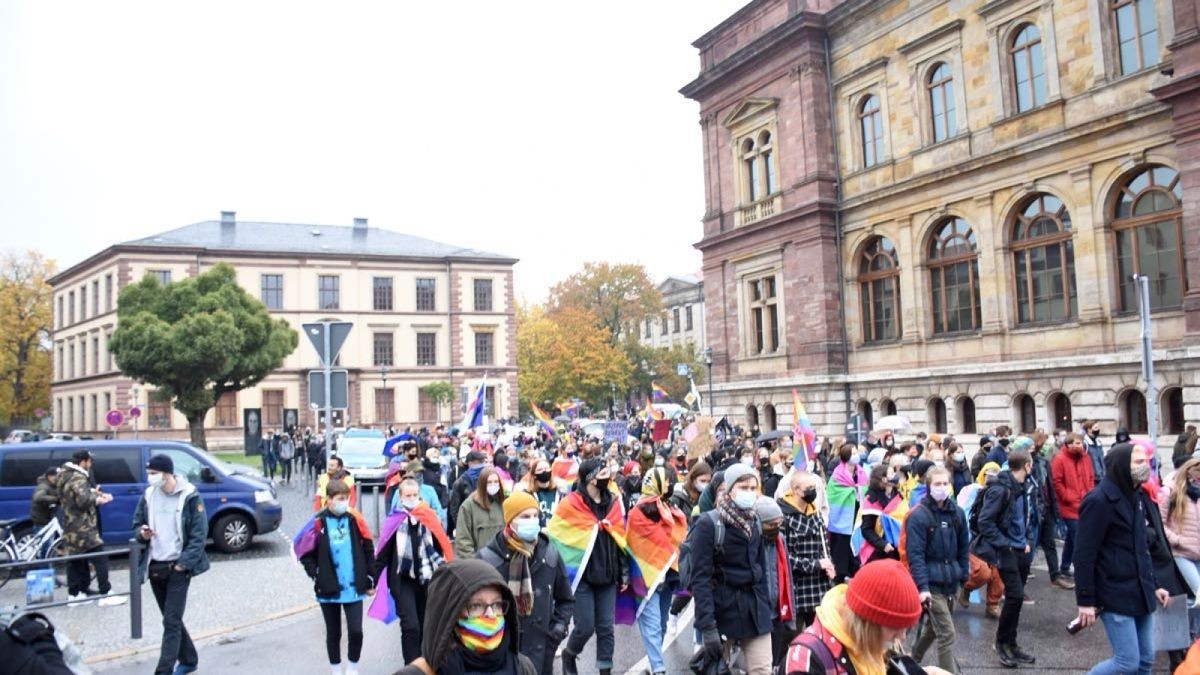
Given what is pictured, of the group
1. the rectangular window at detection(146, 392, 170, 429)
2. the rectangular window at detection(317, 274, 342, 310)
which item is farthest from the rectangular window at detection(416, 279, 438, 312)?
the rectangular window at detection(146, 392, 170, 429)

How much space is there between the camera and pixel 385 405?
65.8m

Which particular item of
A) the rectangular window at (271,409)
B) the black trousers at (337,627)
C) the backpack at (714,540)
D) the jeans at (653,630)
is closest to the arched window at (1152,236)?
the jeans at (653,630)

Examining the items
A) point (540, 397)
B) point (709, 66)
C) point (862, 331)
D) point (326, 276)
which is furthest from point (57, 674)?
point (540, 397)

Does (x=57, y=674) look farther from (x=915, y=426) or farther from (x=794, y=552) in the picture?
(x=915, y=426)

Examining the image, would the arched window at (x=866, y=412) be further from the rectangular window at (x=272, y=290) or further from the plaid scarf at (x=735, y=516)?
the rectangular window at (x=272, y=290)

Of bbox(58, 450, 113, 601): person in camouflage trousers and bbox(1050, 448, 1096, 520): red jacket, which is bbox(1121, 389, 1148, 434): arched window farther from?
bbox(58, 450, 113, 601): person in camouflage trousers

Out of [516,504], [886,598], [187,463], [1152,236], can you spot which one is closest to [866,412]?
[1152,236]

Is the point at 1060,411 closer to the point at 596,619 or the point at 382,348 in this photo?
the point at 596,619

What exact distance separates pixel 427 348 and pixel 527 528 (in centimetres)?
6238

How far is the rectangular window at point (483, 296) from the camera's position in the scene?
68.8 meters

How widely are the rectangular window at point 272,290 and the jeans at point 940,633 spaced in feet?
202

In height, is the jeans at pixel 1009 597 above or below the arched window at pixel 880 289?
below

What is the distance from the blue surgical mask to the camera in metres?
6.58

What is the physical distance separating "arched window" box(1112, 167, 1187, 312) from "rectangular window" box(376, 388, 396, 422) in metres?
51.3
